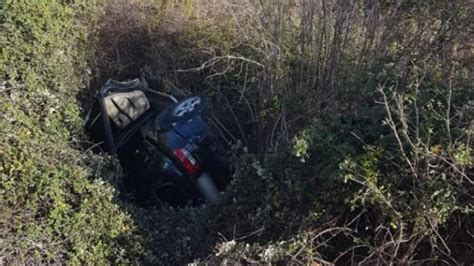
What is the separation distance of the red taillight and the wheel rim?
0.31m

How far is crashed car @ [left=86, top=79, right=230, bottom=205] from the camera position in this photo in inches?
229

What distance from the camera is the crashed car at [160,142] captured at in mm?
5820

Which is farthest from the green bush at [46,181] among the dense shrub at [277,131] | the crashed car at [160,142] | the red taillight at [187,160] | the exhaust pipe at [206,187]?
the exhaust pipe at [206,187]

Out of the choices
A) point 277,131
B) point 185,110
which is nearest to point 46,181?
point 185,110

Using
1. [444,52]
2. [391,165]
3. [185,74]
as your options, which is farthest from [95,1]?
[391,165]

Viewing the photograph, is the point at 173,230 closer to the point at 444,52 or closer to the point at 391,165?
the point at 391,165

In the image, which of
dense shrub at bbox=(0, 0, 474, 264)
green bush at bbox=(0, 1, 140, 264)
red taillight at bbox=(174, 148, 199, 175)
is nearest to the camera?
dense shrub at bbox=(0, 0, 474, 264)

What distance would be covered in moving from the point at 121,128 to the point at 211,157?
0.95 meters

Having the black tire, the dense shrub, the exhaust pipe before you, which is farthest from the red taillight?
the dense shrub

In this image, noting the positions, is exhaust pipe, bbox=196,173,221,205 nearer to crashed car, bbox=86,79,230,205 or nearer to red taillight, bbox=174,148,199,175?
crashed car, bbox=86,79,230,205

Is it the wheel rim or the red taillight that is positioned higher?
the wheel rim

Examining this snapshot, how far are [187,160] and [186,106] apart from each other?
47cm

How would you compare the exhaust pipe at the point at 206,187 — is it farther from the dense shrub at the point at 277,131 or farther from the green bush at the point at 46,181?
the green bush at the point at 46,181

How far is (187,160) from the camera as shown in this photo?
5.78m
